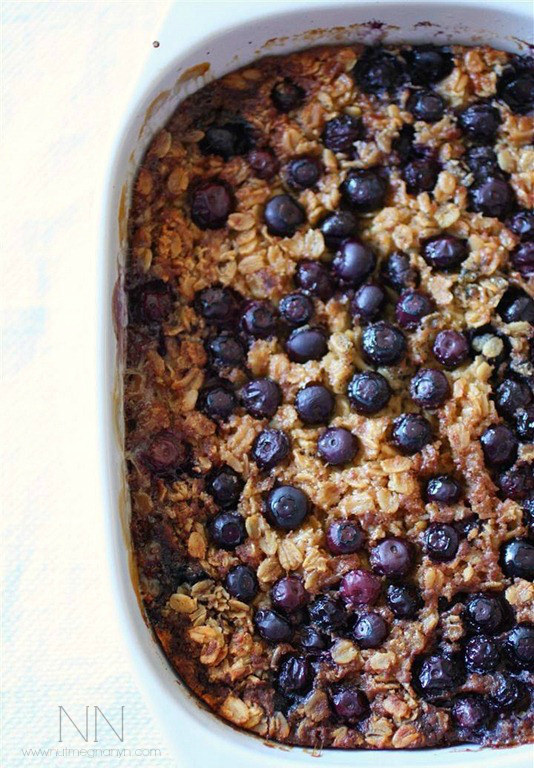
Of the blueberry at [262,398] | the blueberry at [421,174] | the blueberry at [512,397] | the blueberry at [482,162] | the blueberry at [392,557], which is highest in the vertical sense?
the blueberry at [421,174]

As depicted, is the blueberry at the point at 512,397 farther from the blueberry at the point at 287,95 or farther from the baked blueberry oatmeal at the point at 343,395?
the blueberry at the point at 287,95

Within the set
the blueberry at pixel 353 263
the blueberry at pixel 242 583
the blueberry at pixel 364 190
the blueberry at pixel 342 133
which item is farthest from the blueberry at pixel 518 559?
the blueberry at pixel 342 133

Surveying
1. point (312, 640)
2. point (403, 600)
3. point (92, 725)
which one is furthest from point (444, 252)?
point (92, 725)

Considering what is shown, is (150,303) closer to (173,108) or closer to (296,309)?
(296,309)

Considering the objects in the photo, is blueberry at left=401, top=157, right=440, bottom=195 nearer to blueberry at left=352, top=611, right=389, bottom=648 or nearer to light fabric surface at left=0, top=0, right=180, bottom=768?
light fabric surface at left=0, top=0, right=180, bottom=768

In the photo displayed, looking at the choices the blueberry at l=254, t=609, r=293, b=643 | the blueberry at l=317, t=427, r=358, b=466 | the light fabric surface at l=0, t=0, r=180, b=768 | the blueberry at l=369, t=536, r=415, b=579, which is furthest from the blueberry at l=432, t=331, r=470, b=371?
the light fabric surface at l=0, t=0, r=180, b=768

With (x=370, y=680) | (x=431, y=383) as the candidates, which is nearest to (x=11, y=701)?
(x=370, y=680)
